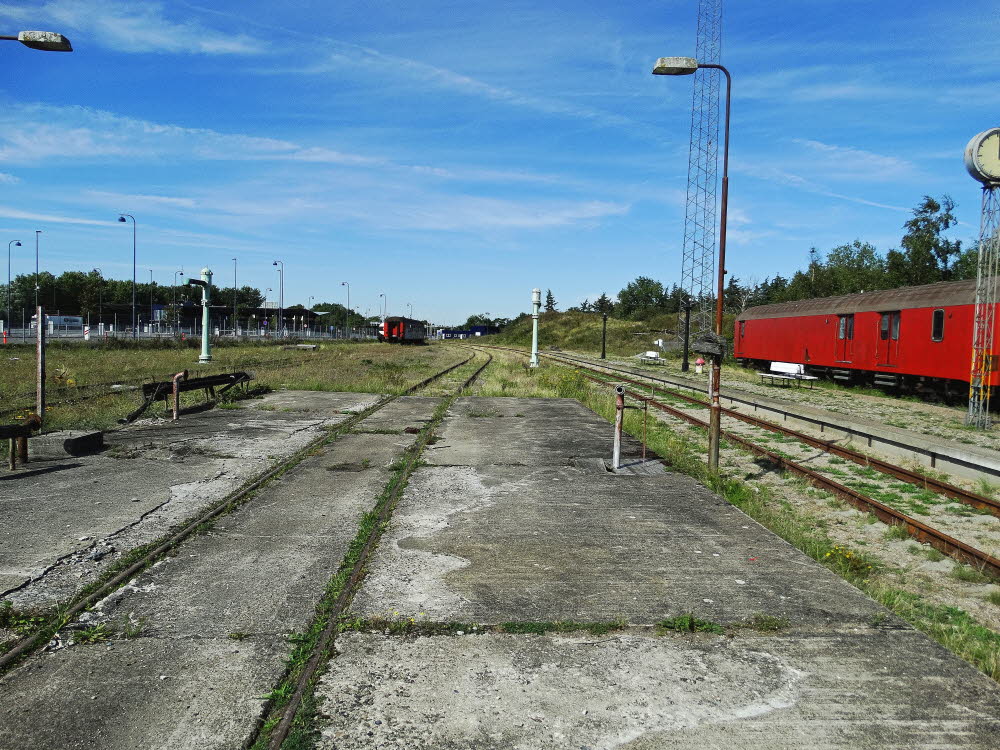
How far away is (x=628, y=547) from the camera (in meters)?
6.57

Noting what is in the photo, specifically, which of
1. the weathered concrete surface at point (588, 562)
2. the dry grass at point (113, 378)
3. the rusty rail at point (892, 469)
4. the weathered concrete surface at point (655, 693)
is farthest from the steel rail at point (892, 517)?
the dry grass at point (113, 378)

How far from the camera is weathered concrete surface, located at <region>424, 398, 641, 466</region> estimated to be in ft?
36.6

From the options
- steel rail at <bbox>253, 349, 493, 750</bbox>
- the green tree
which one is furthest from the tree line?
steel rail at <bbox>253, 349, 493, 750</bbox>

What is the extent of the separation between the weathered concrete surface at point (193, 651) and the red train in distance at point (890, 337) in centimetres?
1748

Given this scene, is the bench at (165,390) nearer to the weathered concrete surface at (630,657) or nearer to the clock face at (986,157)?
the weathered concrete surface at (630,657)

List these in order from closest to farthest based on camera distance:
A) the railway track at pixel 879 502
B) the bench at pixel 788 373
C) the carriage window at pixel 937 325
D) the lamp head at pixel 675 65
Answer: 1. the railway track at pixel 879 502
2. the lamp head at pixel 675 65
3. the carriage window at pixel 937 325
4. the bench at pixel 788 373

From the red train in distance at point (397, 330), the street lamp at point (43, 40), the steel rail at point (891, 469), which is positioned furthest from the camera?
the red train in distance at point (397, 330)

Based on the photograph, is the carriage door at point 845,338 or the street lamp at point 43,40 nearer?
the street lamp at point 43,40

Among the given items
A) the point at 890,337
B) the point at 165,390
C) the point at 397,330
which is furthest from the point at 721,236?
the point at 397,330

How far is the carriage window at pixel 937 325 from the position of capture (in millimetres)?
20594

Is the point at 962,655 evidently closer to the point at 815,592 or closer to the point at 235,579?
the point at 815,592

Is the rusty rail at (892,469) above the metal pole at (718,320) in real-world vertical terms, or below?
below

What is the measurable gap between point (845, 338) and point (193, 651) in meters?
27.1

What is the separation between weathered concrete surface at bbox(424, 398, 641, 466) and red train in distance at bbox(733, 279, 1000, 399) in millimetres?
10482
